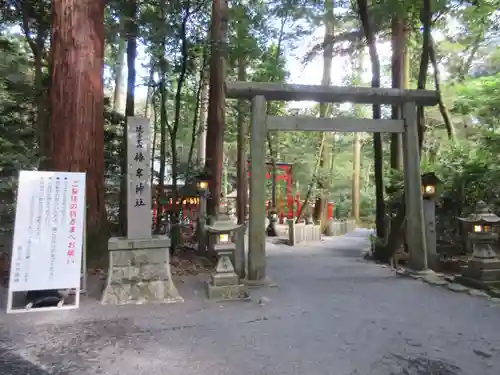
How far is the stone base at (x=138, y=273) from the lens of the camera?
5211 mm

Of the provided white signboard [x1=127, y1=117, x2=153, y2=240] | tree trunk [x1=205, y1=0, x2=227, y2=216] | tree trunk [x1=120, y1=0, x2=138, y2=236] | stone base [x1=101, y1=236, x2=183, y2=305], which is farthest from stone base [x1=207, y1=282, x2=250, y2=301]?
tree trunk [x1=205, y1=0, x2=227, y2=216]

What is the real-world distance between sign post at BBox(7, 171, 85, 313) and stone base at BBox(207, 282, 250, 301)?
72.4 inches

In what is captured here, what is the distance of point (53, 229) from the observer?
195 inches

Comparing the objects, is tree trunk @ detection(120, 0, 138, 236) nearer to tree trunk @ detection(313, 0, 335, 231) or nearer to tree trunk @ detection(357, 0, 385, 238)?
tree trunk @ detection(357, 0, 385, 238)

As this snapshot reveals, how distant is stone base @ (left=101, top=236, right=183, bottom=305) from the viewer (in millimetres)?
5211

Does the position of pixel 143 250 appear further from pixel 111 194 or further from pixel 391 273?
pixel 111 194

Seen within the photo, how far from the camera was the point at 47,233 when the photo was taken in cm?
490

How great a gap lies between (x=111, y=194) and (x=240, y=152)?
23.2 feet

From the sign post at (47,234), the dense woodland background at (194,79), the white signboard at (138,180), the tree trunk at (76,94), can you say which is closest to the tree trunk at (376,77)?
the dense woodland background at (194,79)

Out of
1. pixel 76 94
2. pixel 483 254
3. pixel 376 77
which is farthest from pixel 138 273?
pixel 376 77

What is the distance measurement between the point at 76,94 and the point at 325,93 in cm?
450

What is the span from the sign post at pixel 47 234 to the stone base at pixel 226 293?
72.4 inches

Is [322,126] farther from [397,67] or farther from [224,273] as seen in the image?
[397,67]

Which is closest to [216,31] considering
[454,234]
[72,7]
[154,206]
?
[72,7]
